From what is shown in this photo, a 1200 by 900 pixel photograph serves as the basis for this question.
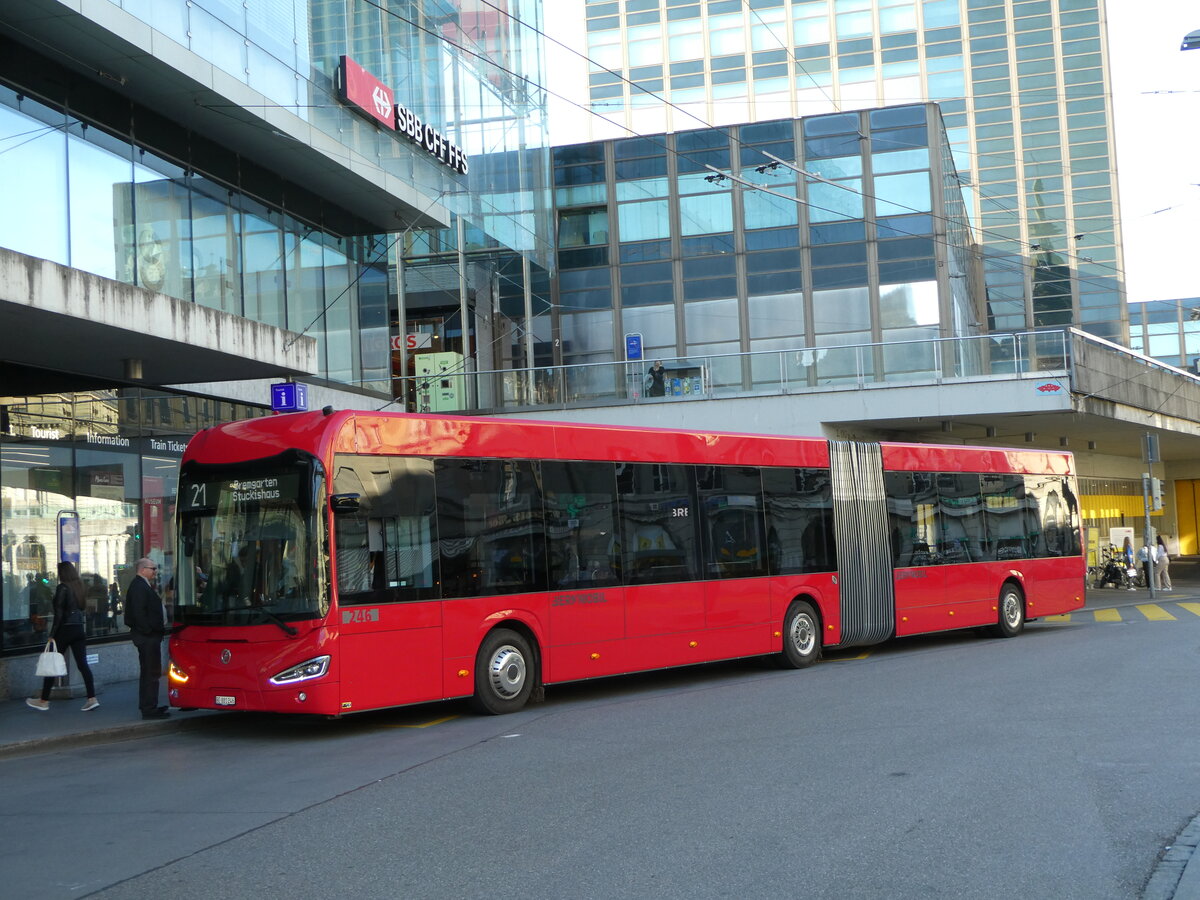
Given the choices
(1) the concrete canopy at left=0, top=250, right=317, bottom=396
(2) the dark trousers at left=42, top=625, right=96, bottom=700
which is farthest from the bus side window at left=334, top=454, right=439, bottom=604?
(2) the dark trousers at left=42, top=625, right=96, bottom=700

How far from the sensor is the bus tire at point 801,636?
1672 cm

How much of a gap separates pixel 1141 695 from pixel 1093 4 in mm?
69295

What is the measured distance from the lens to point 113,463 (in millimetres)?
16797

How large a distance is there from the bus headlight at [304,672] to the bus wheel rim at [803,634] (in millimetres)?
7649

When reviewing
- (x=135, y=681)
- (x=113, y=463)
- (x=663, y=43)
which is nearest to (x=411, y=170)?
(x=113, y=463)

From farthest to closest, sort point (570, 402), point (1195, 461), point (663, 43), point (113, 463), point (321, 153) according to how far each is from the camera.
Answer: point (663, 43) → point (1195, 461) → point (570, 402) → point (321, 153) → point (113, 463)

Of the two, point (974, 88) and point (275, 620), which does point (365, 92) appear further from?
A: point (974, 88)

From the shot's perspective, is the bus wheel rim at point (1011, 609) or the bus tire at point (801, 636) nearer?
the bus tire at point (801, 636)

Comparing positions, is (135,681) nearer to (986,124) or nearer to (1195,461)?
(1195,461)

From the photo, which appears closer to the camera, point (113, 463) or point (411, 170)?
point (113, 463)

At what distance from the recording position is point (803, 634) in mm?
16984

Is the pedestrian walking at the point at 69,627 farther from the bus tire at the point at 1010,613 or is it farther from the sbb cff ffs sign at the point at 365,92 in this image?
the bus tire at the point at 1010,613

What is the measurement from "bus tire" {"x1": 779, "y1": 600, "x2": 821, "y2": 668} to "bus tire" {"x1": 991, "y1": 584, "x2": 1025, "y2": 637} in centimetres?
499

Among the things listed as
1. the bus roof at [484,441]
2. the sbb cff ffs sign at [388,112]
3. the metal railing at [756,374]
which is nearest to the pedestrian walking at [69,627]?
the bus roof at [484,441]
